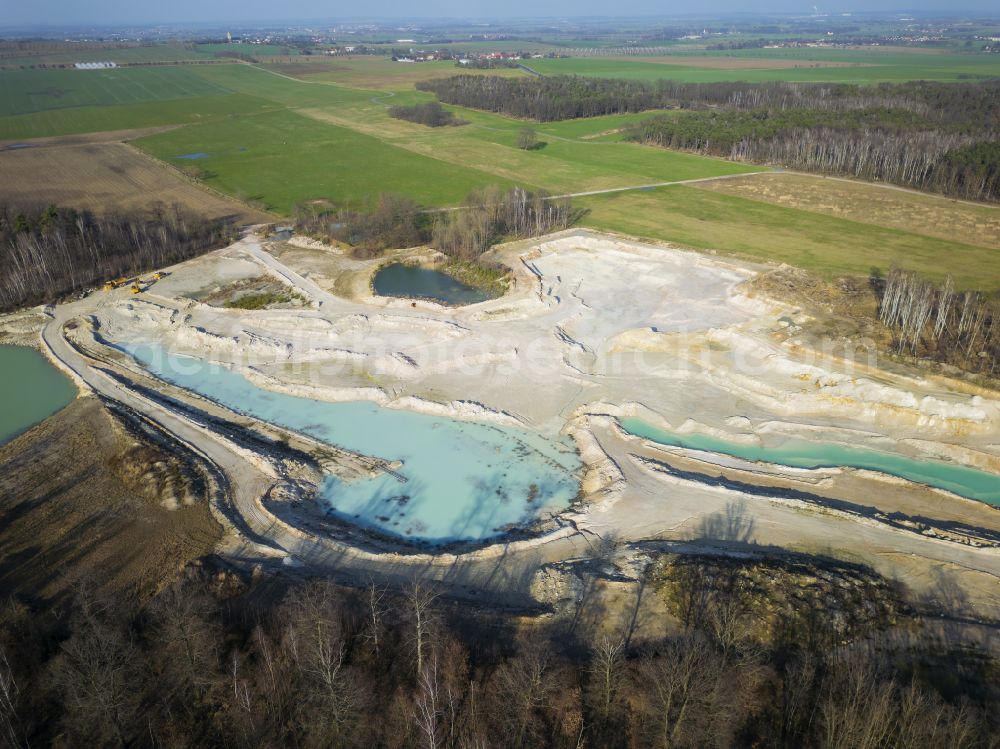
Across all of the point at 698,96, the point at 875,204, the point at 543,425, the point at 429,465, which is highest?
the point at 698,96

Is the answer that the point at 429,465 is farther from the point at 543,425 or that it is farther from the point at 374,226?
the point at 374,226

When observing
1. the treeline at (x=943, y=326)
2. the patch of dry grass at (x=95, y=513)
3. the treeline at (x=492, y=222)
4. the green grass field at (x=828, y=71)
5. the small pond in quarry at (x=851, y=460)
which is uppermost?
the green grass field at (x=828, y=71)

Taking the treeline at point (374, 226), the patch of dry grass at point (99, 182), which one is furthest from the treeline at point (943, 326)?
the patch of dry grass at point (99, 182)

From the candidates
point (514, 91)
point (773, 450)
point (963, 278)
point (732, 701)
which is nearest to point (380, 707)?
point (732, 701)

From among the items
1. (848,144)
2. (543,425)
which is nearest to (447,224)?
(543,425)

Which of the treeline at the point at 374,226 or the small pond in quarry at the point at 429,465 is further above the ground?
the treeline at the point at 374,226

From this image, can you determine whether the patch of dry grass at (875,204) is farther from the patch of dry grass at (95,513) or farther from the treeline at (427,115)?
the patch of dry grass at (95,513)
